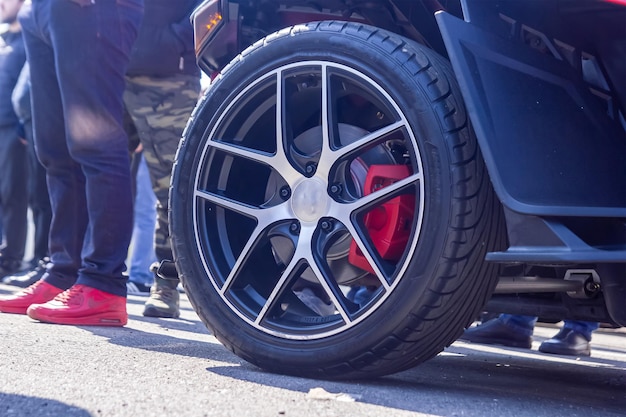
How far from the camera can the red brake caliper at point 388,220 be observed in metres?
2.13

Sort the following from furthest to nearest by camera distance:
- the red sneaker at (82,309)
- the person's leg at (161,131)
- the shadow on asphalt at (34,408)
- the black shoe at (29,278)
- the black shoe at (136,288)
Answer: the black shoe at (136,288)
the black shoe at (29,278)
the person's leg at (161,131)
the red sneaker at (82,309)
the shadow on asphalt at (34,408)

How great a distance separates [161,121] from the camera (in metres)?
3.95

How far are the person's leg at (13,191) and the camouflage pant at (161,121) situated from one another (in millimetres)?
2057

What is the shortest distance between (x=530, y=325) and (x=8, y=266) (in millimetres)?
3401

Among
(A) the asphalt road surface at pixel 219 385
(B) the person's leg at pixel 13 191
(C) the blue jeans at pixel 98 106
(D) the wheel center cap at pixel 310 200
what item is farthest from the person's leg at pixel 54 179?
(B) the person's leg at pixel 13 191

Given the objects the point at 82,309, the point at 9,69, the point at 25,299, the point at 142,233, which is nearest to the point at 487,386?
the point at 82,309

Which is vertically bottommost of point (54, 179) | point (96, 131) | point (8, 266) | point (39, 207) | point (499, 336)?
point (8, 266)

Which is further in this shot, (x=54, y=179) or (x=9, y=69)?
(x=9, y=69)

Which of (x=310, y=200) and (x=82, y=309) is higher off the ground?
(x=310, y=200)

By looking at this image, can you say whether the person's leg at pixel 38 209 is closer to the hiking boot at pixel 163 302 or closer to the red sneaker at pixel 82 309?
the hiking boot at pixel 163 302

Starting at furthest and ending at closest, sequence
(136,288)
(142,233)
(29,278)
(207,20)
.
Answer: (142,233), (136,288), (29,278), (207,20)

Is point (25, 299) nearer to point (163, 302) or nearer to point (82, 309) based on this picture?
point (82, 309)

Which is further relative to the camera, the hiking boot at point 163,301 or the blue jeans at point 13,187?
the blue jeans at point 13,187

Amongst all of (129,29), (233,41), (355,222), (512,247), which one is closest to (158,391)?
(355,222)
